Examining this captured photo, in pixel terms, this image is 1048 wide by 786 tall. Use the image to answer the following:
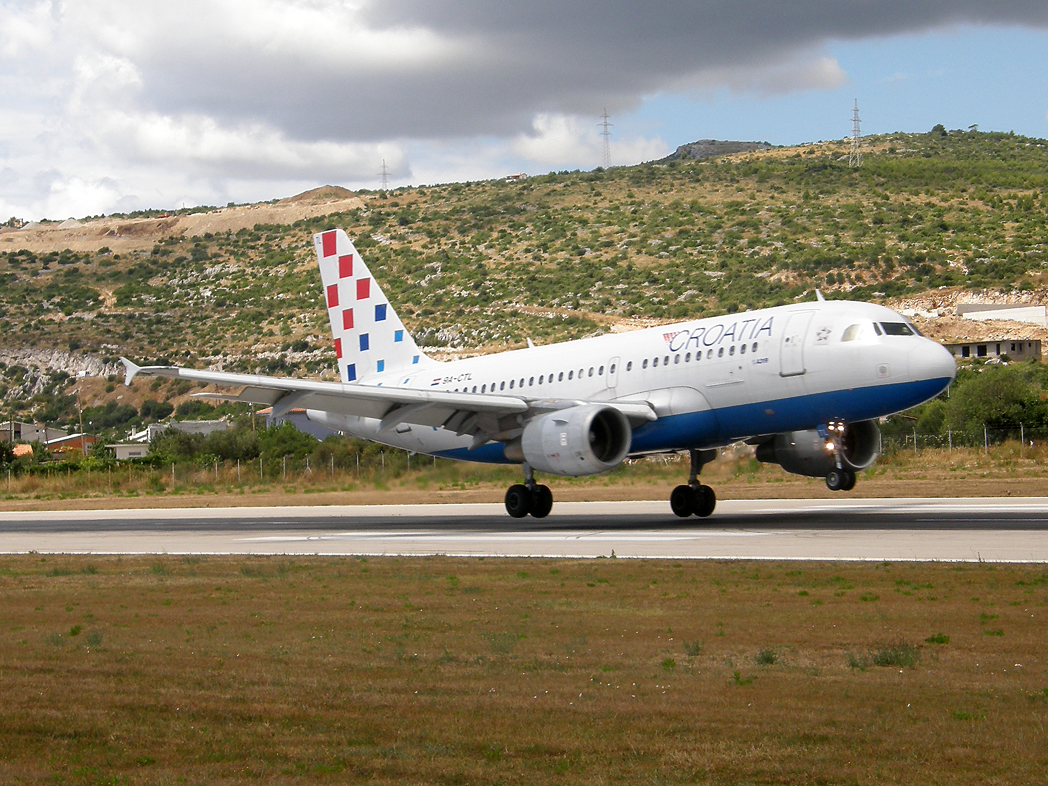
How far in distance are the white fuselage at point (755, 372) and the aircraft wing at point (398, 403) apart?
30.9 inches

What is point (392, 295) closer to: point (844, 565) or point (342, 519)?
point (342, 519)

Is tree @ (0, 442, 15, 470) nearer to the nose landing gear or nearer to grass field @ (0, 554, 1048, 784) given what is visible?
the nose landing gear

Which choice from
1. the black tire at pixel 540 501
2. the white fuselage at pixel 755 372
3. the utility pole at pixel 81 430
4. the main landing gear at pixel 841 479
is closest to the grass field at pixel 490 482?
the black tire at pixel 540 501

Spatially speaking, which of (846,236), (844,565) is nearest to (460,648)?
(844,565)

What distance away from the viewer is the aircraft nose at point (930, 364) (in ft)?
75.5

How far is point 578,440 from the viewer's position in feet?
83.1

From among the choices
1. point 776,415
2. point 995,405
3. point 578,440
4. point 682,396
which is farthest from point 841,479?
point 995,405

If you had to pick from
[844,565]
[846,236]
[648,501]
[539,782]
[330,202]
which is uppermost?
[330,202]

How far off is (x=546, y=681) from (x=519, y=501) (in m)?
19.8

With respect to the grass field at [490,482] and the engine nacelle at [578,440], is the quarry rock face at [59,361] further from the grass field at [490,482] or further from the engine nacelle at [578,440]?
the engine nacelle at [578,440]

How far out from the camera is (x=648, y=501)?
37.3 metres

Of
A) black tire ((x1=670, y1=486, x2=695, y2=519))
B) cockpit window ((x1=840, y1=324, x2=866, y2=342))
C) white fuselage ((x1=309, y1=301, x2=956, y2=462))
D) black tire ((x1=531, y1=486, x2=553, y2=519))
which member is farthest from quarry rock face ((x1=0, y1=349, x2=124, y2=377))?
cockpit window ((x1=840, y1=324, x2=866, y2=342))

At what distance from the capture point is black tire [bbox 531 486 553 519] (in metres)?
28.9

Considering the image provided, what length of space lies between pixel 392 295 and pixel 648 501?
69.9 metres
